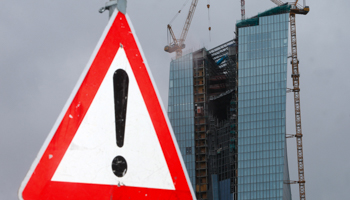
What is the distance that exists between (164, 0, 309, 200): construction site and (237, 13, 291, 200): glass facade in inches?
8.5

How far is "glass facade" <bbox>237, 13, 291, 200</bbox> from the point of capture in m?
120

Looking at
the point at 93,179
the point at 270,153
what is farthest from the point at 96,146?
the point at 270,153

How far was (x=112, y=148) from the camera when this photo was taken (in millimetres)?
5055

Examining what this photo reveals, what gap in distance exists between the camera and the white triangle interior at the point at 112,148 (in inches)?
193

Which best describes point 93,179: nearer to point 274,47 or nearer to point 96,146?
point 96,146

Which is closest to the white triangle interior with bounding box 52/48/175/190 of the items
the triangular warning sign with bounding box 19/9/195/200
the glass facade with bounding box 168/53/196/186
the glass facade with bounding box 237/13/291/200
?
the triangular warning sign with bounding box 19/9/195/200

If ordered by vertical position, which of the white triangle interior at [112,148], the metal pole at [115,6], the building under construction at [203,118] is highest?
the building under construction at [203,118]

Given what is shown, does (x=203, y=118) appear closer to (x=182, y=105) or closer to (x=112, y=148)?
(x=182, y=105)

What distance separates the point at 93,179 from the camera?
4914 millimetres

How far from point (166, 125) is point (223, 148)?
132 m

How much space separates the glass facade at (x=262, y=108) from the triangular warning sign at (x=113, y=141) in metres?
116

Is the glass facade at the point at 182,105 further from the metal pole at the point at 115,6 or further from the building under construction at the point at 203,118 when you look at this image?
the metal pole at the point at 115,6

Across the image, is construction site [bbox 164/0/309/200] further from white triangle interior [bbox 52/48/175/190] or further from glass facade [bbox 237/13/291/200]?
white triangle interior [bbox 52/48/175/190]

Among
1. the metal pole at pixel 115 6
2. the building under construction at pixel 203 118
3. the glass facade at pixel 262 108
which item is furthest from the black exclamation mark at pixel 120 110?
the building under construction at pixel 203 118
